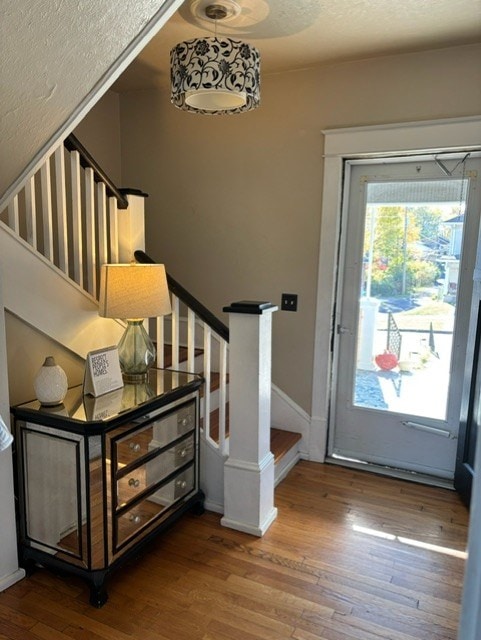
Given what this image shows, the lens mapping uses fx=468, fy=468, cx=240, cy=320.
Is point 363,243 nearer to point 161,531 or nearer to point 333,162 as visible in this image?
point 333,162

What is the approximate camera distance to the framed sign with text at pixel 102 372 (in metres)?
2.13

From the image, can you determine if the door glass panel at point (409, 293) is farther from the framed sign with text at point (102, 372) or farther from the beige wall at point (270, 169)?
the framed sign with text at point (102, 372)

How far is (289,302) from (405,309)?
0.76 meters

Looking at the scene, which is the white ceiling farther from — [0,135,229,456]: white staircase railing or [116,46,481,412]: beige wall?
[0,135,229,456]: white staircase railing

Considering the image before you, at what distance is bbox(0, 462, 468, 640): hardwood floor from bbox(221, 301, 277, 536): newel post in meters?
0.12

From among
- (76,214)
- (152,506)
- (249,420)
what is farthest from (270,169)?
(152,506)

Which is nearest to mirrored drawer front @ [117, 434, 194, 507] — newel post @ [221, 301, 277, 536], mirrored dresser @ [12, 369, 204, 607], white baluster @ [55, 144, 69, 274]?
mirrored dresser @ [12, 369, 204, 607]

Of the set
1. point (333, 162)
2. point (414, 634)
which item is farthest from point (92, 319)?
point (414, 634)

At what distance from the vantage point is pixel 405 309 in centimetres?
300

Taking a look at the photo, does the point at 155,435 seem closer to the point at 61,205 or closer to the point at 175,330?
the point at 175,330

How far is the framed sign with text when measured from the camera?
2135 mm

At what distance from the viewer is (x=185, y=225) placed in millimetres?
3508

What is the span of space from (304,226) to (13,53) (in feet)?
6.84

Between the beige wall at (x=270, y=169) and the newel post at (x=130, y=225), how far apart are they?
2.83 feet
